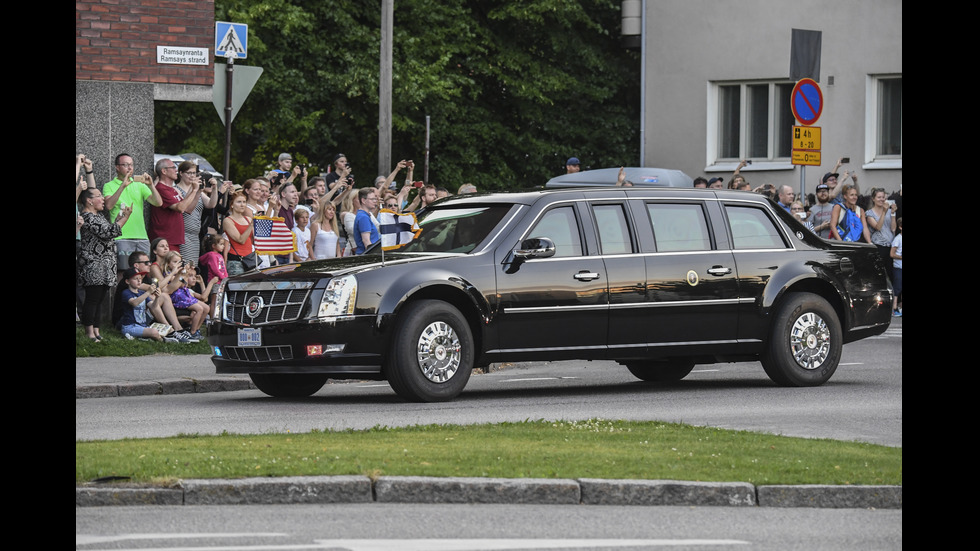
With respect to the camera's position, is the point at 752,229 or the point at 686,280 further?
the point at 752,229

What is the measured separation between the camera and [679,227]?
1580 centimetres

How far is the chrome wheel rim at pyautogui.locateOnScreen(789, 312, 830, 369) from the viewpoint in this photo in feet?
53.0

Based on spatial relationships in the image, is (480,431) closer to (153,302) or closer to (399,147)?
(153,302)

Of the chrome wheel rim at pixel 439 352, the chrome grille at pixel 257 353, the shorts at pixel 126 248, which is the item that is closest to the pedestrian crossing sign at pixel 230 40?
the shorts at pixel 126 248

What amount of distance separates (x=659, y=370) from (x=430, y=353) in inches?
143

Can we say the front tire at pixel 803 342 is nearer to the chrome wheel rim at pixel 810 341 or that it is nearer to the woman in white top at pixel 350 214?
the chrome wheel rim at pixel 810 341

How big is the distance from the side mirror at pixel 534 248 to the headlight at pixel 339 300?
5.01 feet

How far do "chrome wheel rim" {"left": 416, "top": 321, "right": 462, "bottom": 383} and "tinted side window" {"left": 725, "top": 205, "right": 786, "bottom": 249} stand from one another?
3086 mm

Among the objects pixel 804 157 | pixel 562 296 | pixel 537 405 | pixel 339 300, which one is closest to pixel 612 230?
pixel 562 296

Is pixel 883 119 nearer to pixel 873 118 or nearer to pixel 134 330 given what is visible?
pixel 873 118

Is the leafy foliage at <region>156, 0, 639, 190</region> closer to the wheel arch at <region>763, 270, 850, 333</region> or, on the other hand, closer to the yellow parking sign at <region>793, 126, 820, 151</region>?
the yellow parking sign at <region>793, 126, 820, 151</region>

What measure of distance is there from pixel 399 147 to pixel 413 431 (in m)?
28.5
